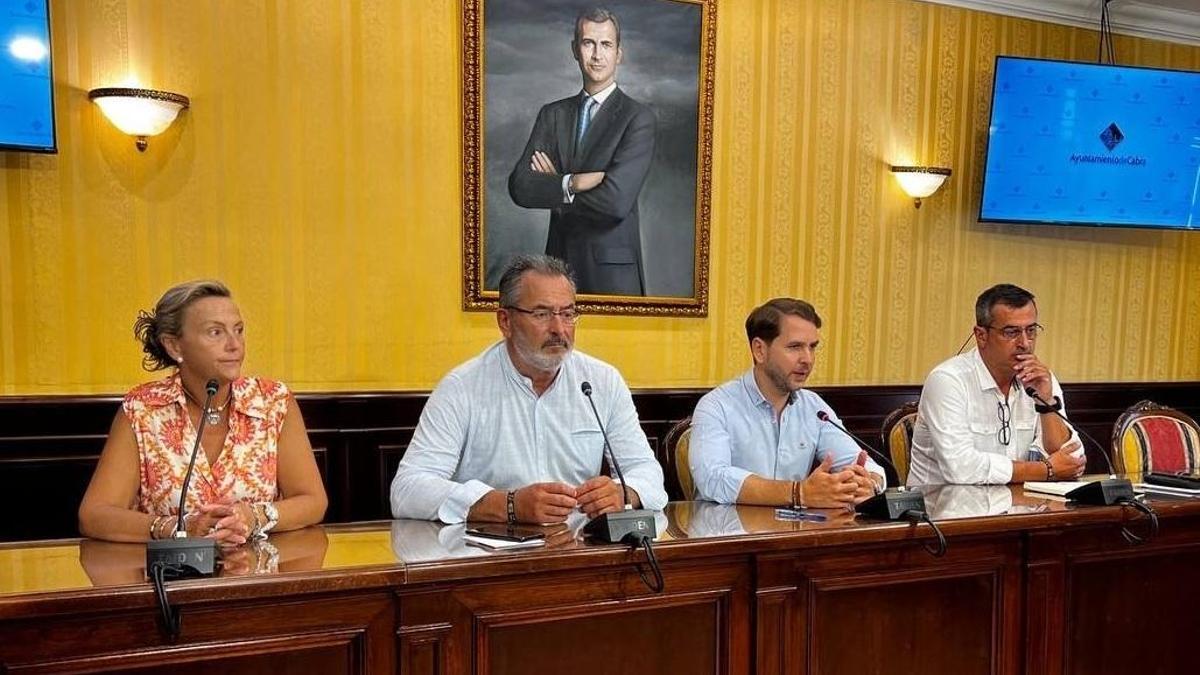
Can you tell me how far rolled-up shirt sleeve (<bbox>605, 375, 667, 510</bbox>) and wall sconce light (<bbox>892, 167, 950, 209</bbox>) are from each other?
2288mm

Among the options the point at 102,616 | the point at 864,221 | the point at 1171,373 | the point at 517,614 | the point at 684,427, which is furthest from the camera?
the point at 1171,373

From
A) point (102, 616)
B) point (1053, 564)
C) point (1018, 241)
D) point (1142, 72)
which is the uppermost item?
point (1142, 72)

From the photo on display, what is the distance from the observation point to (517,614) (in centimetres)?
171

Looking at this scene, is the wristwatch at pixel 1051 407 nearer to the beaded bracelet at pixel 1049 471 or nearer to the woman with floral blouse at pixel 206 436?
the beaded bracelet at pixel 1049 471

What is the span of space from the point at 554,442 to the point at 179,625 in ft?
3.28

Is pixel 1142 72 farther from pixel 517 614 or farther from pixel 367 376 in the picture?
pixel 517 614

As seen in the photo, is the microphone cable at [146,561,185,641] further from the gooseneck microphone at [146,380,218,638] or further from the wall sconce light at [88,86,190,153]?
the wall sconce light at [88,86,190,153]

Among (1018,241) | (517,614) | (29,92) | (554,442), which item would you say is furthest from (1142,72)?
(29,92)

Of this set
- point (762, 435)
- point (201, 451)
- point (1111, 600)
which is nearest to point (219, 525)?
point (201, 451)

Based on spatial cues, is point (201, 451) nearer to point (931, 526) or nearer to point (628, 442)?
point (628, 442)

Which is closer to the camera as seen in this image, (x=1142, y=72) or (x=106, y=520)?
(x=106, y=520)

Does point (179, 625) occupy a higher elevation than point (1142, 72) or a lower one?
lower

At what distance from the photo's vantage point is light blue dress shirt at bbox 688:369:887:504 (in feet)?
8.07

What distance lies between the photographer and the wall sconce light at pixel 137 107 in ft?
9.66
